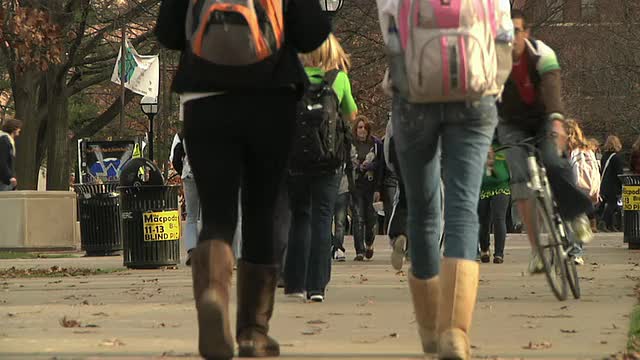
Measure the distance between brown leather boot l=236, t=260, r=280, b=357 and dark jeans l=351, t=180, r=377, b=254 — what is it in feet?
39.3

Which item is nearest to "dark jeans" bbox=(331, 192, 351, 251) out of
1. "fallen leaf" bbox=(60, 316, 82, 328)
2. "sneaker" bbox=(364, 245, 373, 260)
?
"sneaker" bbox=(364, 245, 373, 260)

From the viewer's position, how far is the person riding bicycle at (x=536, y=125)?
11117mm

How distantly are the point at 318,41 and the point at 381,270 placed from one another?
892 cm

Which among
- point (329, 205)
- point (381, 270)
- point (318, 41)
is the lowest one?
point (381, 270)

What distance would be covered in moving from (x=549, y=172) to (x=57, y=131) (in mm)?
24705

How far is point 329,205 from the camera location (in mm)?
11078

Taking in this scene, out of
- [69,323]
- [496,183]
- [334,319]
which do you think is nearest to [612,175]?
[496,183]

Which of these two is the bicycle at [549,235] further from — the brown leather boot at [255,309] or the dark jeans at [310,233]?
the brown leather boot at [255,309]

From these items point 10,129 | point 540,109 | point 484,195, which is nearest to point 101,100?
point 10,129

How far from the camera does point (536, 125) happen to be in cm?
1175

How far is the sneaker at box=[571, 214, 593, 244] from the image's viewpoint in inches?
462

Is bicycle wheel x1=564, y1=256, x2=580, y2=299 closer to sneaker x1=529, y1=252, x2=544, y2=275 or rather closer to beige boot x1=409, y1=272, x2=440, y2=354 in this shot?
sneaker x1=529, y1=252, x2=544, y2=275

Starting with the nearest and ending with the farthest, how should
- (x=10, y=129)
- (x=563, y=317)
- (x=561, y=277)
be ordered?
(x=563, y=317), (x=561, y=277), (x=10, y=129)

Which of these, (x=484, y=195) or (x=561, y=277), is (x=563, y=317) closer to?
(x=561, y=277)
